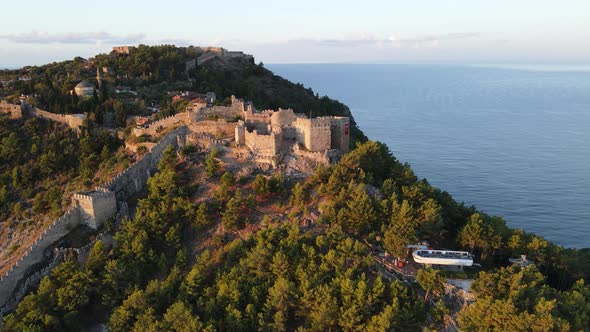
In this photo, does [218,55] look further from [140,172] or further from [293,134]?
[293,134]

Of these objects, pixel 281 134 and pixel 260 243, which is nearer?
pixel 260 243

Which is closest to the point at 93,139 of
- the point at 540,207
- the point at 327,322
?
the point at 327,322

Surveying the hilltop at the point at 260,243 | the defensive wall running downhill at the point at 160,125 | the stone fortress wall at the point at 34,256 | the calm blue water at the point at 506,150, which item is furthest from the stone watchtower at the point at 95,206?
the calm blue water at the point at 506,150

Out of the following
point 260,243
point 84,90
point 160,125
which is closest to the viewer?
point 260,243

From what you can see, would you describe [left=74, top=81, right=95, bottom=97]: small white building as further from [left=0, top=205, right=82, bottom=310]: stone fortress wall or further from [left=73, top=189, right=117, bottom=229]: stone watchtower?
[left=0, top=205, right=82, bottom=310]: stone fortress wall

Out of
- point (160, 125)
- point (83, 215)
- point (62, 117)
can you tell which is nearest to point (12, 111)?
point (62, 117)

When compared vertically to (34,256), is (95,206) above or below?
above
